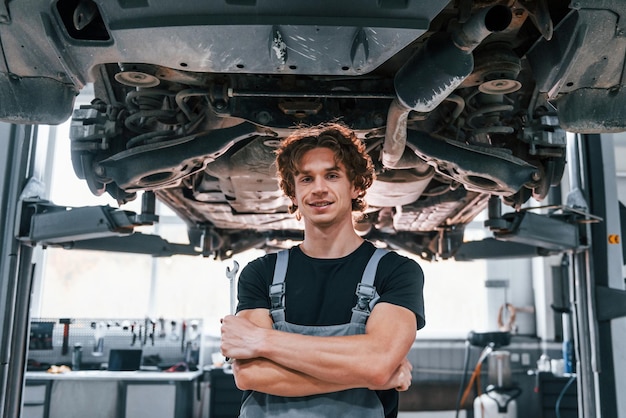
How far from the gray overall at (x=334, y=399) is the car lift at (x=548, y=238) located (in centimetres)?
176

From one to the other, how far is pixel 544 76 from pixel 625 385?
5.98 feet

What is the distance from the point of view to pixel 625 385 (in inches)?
106

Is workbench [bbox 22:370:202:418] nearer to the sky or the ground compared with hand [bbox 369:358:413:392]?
nearer to the ground

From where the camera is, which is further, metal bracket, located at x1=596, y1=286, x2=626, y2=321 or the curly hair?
metal bracket, located at x1=596, y1=286, x2=626, y2=321

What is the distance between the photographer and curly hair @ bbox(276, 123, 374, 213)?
4.46 feet

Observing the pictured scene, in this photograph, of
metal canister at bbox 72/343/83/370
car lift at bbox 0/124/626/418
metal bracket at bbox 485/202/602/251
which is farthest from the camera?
metal canister at bbox 72/343/83/370

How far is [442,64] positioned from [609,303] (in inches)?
72.6

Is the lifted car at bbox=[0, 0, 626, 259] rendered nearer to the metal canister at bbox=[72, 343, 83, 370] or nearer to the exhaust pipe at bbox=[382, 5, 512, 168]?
the exhaust pipe at bbox=[382, 5, 512, 168]

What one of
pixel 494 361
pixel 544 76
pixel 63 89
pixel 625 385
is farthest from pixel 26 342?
pixel 494 361

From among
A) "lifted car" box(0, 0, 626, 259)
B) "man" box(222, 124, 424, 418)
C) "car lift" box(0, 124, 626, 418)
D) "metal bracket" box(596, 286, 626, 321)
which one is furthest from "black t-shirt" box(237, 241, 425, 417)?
"metal bracket" box(596, 286, 626, 321)

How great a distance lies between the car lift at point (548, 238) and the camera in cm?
Result: 264

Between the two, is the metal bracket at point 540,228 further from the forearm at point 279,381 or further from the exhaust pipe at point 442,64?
the forearm at point 279,381

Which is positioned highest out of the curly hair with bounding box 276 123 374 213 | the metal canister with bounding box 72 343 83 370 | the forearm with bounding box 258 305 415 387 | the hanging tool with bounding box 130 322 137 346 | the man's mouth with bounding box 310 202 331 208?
the curly hair with bounding box 276 123 374 213

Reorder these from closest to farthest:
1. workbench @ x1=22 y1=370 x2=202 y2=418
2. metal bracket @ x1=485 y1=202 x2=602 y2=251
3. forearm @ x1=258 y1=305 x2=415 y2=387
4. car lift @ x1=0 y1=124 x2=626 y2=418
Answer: forearm @ x1=258 y1=305 x2=415 y2=387, car lift @ x1=0 y1=124 x2=626 y2=418, metal bracket @ x1=485 y1=202 x2=602 y2=251, workbench @ x1=22 y1=370 x2=202 y2=418
